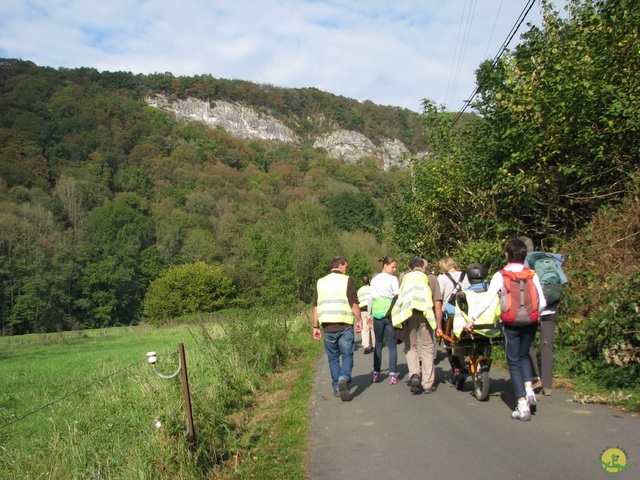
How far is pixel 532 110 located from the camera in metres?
11.2

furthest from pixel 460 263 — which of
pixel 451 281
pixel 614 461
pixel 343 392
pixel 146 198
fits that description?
pixel 146 198

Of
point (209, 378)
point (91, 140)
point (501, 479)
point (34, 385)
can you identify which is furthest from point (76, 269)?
point (501, 479)

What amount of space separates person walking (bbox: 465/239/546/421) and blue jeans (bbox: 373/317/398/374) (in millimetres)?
2887

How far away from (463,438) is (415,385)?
2440 mm

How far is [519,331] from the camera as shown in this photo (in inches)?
256

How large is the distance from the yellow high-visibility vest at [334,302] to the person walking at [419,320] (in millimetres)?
798

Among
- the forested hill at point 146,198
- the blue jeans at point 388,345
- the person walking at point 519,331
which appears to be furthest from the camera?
the forested hill at point 146,198

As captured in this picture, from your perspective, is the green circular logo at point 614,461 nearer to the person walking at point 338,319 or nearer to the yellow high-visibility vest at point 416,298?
the yellow high-visibility vest at point 416,298

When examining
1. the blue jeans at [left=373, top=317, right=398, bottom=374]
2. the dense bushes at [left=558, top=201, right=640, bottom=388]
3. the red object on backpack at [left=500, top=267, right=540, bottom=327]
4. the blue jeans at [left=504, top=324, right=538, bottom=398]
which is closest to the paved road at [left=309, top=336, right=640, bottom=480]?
the blue jeans at [left=504, top=324, right=538, bottom=398]

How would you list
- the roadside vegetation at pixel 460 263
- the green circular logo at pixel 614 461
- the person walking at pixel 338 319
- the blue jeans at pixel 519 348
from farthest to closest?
the person walking at pixel 338 319, the blue jeans at pixel 519 348, the roadside vegetation at pixel 460 263, the green circular logo at pixel 614 461

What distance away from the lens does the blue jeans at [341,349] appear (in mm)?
8148

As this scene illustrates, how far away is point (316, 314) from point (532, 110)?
20.2 ft

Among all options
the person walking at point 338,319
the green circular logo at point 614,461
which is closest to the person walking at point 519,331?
the green circular logo at point 614,461

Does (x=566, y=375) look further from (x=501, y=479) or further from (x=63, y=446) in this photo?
(x=63, y=446)
